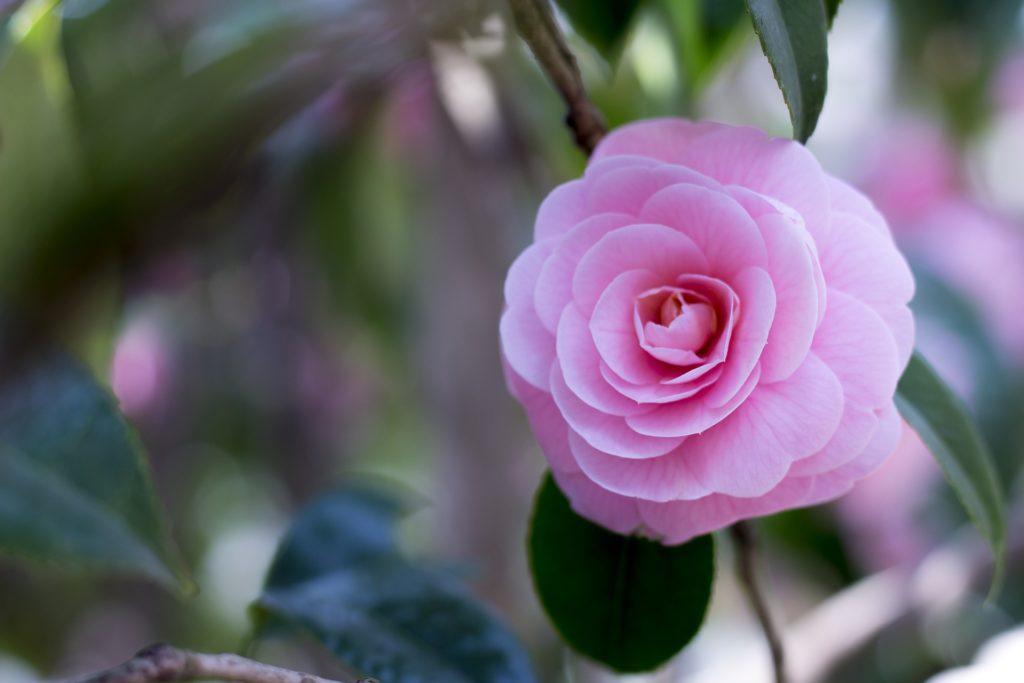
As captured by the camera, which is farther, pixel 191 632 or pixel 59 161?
pixel 191 632

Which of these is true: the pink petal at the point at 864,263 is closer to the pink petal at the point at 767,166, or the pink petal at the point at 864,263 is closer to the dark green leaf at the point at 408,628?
→ the pink petal at the point at 767,166

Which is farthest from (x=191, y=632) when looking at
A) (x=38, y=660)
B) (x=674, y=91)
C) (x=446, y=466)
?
(x=674, y=91)

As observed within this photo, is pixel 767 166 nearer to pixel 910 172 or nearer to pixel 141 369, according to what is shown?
pixel 141 369

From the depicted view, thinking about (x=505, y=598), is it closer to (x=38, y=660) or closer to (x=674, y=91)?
(x=674, y=91)

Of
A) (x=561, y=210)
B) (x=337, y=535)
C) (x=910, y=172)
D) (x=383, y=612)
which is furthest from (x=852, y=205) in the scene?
(x=910, y=172)

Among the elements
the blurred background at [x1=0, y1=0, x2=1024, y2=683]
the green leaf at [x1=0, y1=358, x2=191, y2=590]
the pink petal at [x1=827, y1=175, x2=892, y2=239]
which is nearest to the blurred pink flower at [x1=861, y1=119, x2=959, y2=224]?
the blurred background at [x1=0, y1=0, x2=1024, y2=683]

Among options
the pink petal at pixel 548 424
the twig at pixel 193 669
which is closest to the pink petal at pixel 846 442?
the pink petal at pixel 548 424

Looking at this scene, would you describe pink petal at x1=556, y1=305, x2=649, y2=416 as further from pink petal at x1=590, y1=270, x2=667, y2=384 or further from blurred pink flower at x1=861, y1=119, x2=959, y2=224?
blurred pink flower at x1=861, y1=119, x2=959, y2=224
